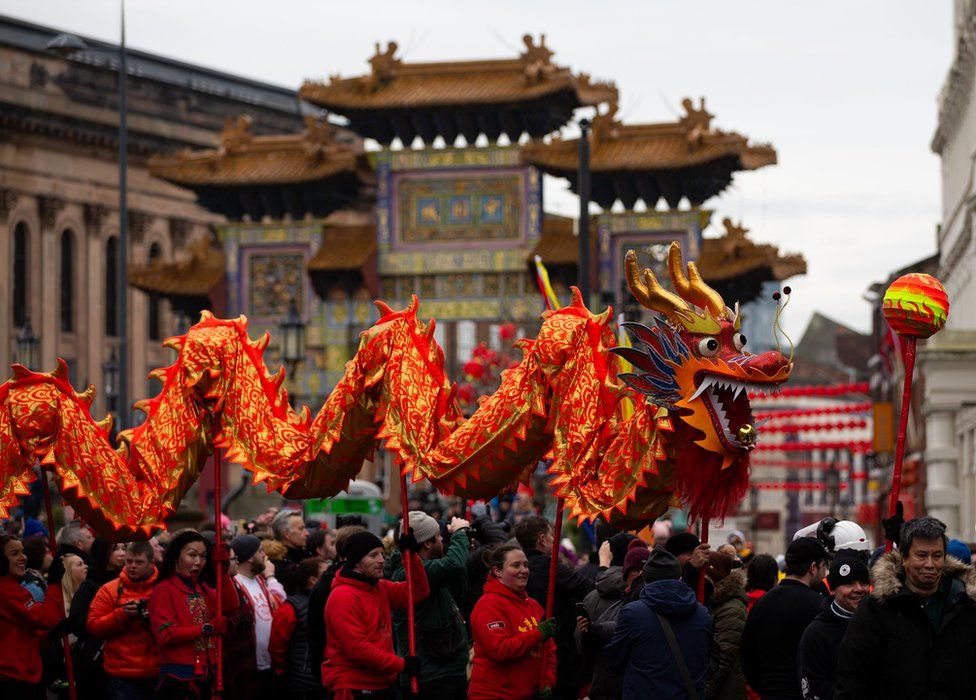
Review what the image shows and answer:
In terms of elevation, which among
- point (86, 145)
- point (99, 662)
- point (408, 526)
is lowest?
point (99, 662)

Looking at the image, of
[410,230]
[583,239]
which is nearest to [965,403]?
[410,230]

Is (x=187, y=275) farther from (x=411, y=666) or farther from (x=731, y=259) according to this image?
(x=411, y=666)

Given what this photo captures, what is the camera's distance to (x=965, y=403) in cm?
3562

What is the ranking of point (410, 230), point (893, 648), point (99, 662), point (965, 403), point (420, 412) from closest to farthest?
point (893, 648) → point (420, 412) → point (99, 662) → point (965, 403) → point (410, 230)

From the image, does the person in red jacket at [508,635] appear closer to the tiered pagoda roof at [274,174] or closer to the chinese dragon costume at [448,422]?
the chinese dragon costume at [448,422]

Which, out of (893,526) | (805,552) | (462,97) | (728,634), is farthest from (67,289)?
(893,526)

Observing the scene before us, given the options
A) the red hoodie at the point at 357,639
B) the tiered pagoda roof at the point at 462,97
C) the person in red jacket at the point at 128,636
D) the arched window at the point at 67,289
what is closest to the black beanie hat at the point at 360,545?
the red hoodie at the point at 357,639

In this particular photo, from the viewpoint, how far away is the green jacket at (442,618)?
13180 millimetres

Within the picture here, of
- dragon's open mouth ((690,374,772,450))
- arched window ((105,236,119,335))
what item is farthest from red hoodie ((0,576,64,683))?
arched window ((105,236,119,335))

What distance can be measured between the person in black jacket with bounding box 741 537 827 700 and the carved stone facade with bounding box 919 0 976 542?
22681 millimetres

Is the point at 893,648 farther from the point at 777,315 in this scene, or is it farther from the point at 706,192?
the point at 706,192

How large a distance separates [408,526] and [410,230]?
26.6 m

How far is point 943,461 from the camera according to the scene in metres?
36.6

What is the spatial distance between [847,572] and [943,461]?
26.5 m
